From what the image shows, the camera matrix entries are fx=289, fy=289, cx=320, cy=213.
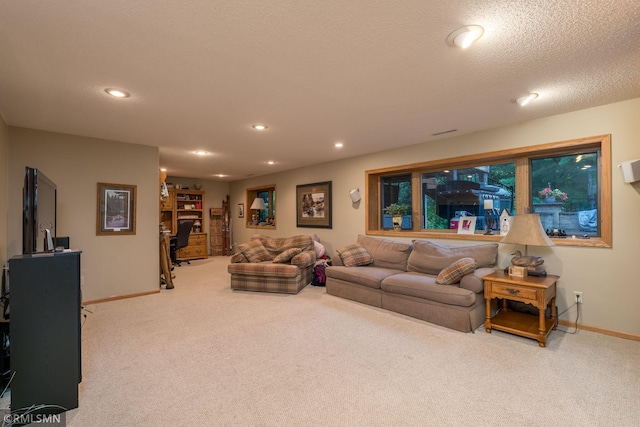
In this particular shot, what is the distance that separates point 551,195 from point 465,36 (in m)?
2.69

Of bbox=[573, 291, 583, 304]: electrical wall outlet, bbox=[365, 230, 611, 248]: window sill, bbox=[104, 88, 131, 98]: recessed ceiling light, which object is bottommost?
bbox=[573, 291, 583, 304]: electrical wall outlet

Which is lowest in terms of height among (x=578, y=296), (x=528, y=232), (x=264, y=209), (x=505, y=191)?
(x=578, y=296)

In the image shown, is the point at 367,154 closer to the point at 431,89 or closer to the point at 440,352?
the point at 431,89

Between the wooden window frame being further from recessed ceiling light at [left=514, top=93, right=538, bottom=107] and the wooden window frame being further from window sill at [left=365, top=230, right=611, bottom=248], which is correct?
recessed ceiling light at [left=514, top=93, right=538, bottom=107]

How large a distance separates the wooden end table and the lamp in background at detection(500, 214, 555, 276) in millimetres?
119

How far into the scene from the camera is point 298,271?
15.1ft

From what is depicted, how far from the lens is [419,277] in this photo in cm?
362

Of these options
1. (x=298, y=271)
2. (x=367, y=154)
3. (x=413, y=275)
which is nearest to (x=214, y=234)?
(x=298, y=271)

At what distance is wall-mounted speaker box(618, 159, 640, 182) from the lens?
2691 mm

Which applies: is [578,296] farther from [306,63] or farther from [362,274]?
[306,63]

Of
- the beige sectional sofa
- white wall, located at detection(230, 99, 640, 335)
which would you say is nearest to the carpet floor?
the beige sectional sofa

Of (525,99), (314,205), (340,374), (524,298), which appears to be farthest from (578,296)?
(314,205)

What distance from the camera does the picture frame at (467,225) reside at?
13.3ft

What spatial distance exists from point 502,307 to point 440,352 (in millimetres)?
1494
